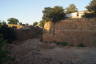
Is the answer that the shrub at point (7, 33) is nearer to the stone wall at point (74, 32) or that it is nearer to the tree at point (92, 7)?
the stone wall at point (74, 32)

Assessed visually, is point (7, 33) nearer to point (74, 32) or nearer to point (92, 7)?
point (74, 32)

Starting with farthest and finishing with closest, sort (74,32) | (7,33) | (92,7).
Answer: (92,7), (7,33), (74,32)

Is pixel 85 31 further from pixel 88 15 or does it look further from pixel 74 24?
pixel 88 15

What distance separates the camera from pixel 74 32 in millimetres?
23875

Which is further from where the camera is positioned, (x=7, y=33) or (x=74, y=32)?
(x=7, y=33)

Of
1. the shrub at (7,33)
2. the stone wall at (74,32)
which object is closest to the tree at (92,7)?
the stone wall at (74,32)

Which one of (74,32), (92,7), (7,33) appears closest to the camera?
(74,32)

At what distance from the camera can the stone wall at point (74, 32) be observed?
22.8m

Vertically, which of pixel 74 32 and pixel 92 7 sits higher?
pixel 92 7

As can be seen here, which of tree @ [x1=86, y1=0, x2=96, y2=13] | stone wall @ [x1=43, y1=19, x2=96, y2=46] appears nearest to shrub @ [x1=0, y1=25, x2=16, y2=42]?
stone wall @ [x1=43, y1=19, x2=96, y2=46]

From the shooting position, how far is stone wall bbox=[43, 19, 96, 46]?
2284 cm

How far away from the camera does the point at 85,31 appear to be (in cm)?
2341

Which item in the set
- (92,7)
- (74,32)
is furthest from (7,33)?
(92,7)

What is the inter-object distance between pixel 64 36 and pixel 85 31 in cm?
278
